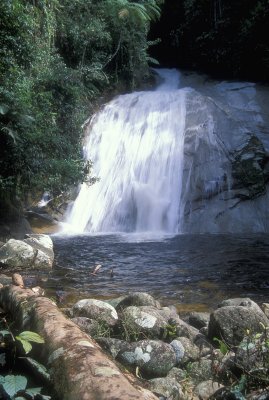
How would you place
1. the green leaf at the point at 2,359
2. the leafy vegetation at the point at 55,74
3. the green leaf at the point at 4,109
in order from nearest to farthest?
the green leaf at the point at 2,359
the green leaf at the point at 4,109
the leafy vegetation at the point at 55,74

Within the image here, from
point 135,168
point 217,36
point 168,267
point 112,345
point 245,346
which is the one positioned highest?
point 217,36

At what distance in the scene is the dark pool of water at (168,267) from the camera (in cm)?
680

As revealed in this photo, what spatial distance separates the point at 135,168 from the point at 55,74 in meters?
4.19

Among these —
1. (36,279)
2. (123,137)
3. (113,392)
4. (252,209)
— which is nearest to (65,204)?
(123,137)

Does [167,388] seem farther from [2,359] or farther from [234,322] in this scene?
[2,359]

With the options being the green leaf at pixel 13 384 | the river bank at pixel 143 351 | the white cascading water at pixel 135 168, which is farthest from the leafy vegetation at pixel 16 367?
the white cascading water at pixel 135 168

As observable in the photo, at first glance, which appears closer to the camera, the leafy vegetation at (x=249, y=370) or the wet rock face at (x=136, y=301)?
the leafy vegetation at (x=249, y=370)

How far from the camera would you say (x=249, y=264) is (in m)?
8.72

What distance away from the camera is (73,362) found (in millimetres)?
2531

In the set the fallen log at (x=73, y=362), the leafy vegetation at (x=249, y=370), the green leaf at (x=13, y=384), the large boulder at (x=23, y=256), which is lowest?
the large boulder at (x=23, y=256)

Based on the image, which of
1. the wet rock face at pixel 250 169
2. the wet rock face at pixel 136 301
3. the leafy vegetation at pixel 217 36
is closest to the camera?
the wet rock face at pixel 136 301

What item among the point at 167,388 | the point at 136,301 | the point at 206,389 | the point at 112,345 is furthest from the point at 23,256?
the point at 206,389

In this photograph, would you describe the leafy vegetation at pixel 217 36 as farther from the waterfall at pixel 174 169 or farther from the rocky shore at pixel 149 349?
the rocky shore at pixel 149 349

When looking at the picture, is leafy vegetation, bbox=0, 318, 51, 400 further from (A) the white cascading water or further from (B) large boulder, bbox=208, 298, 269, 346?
(A) the white cascading water
